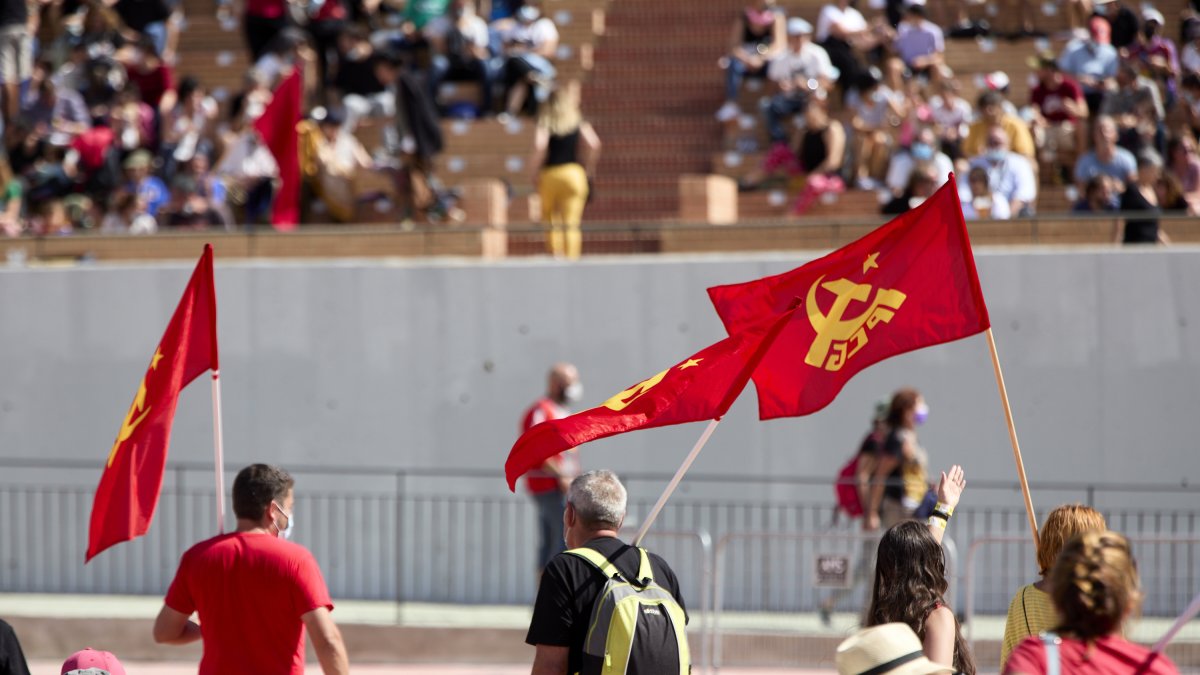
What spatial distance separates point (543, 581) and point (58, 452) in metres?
10.3

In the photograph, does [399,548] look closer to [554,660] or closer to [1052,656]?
[554,660]

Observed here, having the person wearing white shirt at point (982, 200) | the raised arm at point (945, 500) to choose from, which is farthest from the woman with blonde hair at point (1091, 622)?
the person wearing white shirt at point (982, 200)

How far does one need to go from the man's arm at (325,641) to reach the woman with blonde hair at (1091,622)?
2.74 m

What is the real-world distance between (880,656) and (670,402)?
2556mm

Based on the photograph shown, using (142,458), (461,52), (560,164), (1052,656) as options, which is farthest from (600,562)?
Answer: (461,52)

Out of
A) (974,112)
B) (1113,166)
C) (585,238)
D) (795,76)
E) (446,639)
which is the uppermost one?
(795,76)

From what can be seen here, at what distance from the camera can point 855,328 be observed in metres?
7.00

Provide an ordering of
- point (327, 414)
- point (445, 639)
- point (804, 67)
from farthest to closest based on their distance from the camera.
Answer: point (804, 67) < point (327, 414) < point (445, 639)

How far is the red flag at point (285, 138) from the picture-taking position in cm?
1609

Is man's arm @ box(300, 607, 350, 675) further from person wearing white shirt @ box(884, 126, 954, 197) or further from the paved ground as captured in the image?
person wearing white shirt @ box(884, 126, 954, 197)

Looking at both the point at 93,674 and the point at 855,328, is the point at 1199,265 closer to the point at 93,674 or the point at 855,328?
the point at 855,328

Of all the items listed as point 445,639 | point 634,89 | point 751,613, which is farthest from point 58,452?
point 634,89

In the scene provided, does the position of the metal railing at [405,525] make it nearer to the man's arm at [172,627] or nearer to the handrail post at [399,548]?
the handrail post at [399,548]

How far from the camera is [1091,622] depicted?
421 centimetres
